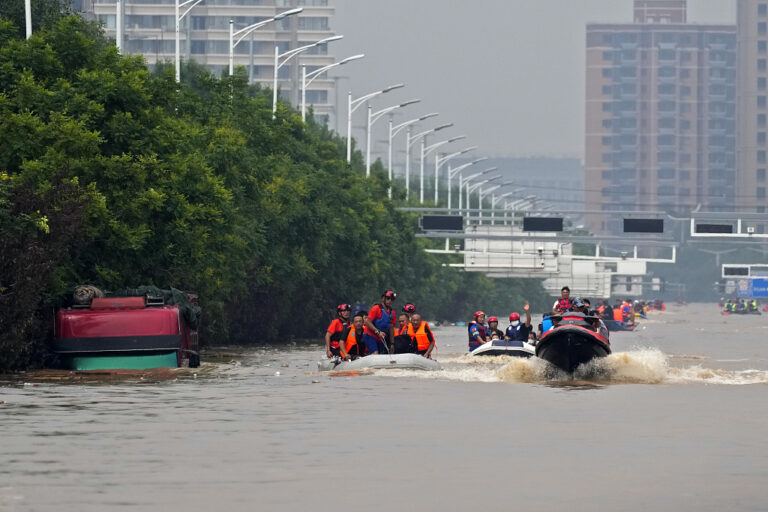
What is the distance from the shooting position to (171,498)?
18.8 m

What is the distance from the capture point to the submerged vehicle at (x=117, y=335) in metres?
40.9

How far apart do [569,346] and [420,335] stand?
3688mm

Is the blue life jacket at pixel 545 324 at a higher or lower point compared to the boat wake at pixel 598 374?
higher

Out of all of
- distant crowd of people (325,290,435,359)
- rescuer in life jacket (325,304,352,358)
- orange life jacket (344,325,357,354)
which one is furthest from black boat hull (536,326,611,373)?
rescuer in life jacket (325,304,352,358)

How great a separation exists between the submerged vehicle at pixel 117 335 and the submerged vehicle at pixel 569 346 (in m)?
8.38

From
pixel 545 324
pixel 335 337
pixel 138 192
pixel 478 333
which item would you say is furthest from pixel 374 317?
pixel 138 192

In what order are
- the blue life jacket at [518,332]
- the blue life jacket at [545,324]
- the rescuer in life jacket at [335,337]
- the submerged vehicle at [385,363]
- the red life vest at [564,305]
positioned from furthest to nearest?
the blue life jacket at [518,332]
the red life vest at [564,305]
the blue life jacket at [545,324]
the rescuer in life jacket at [335,337]
the submerged vehicle at [385,363]

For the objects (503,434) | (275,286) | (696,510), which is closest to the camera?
(696,510)

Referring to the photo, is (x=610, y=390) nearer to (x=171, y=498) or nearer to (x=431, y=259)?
(x=171, y=498)

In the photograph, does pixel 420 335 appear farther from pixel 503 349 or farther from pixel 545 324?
pixel 503 349

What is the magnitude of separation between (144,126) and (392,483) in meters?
29.6

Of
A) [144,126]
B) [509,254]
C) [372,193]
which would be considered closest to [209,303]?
[144,126]

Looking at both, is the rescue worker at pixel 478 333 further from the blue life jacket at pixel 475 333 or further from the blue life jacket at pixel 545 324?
the blue life jacket at pixel 545 324

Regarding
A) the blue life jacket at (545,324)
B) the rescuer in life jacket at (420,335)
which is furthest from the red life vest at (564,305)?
the rescuer in life jacket at (420,335)
